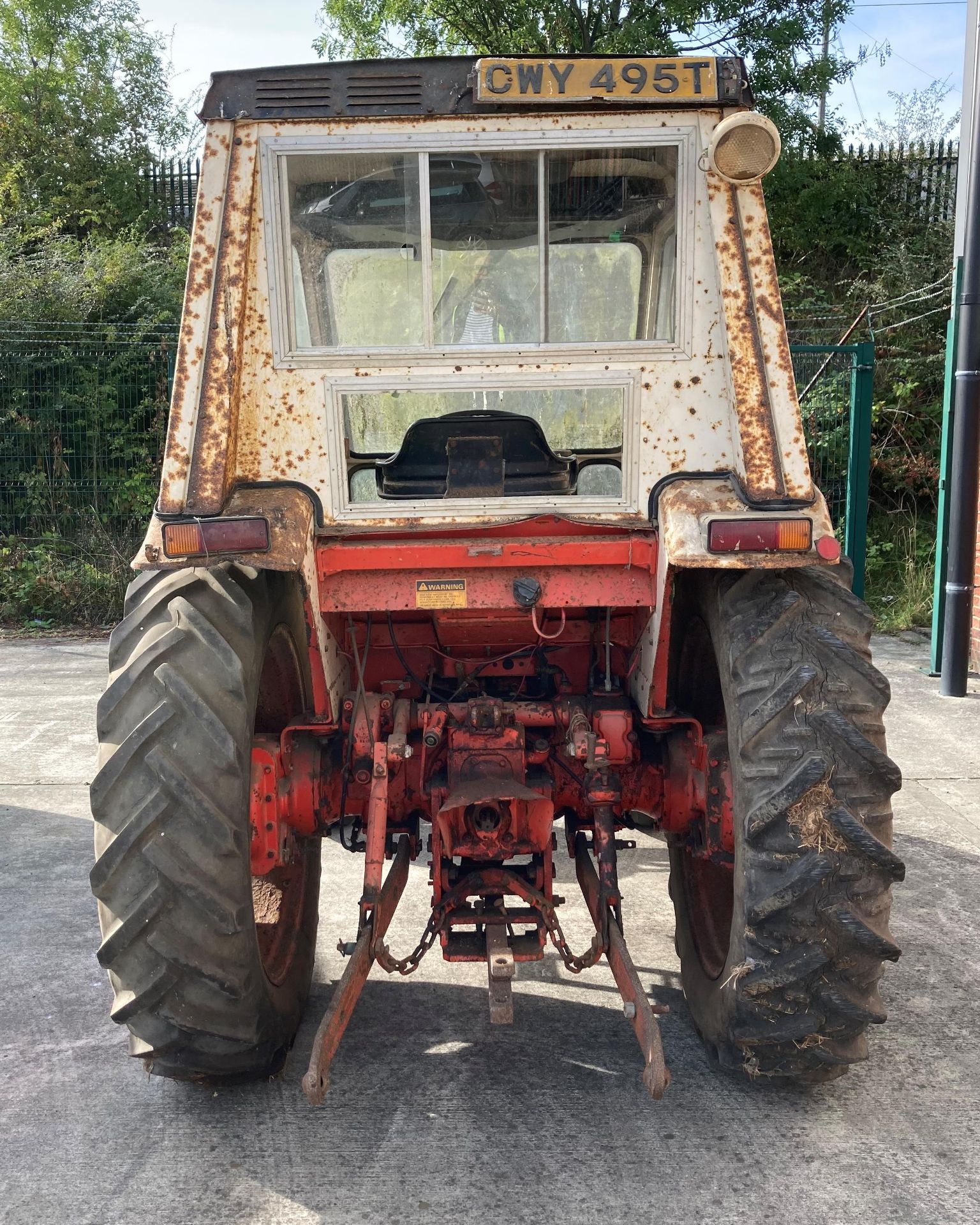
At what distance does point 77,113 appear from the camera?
18219mm

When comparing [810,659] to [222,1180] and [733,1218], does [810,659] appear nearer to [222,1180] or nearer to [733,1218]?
[733,1218]

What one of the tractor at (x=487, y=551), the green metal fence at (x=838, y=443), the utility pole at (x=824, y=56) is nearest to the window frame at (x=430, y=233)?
the tractor at (x=487, y=551)

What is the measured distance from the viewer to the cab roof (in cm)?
301

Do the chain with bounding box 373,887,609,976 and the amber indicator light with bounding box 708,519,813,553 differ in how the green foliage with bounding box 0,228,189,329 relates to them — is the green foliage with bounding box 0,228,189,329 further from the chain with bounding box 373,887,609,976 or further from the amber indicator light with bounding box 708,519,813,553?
the amber indicator light with bounding box 708,519,813,553

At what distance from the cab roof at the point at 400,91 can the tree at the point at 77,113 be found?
14125mm

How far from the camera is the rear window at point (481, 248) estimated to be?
313 centimetres

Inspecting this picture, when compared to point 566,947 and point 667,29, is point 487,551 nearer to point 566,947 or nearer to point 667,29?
point 566,947

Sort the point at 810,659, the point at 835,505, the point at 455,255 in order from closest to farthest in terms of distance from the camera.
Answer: the point at 810,659
the point at 455,255
the point at 835,505

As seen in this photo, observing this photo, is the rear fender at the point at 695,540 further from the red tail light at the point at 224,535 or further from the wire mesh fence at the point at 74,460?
the wire mesh fence at the point at 74,460

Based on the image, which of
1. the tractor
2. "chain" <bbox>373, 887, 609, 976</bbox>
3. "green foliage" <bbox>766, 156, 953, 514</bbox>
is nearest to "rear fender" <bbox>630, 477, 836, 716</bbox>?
the tractor

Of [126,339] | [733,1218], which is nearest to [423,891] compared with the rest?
[733,1218]

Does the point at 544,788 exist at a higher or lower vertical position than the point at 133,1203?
higher

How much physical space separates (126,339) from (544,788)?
9.51m

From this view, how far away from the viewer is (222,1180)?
111 inches
